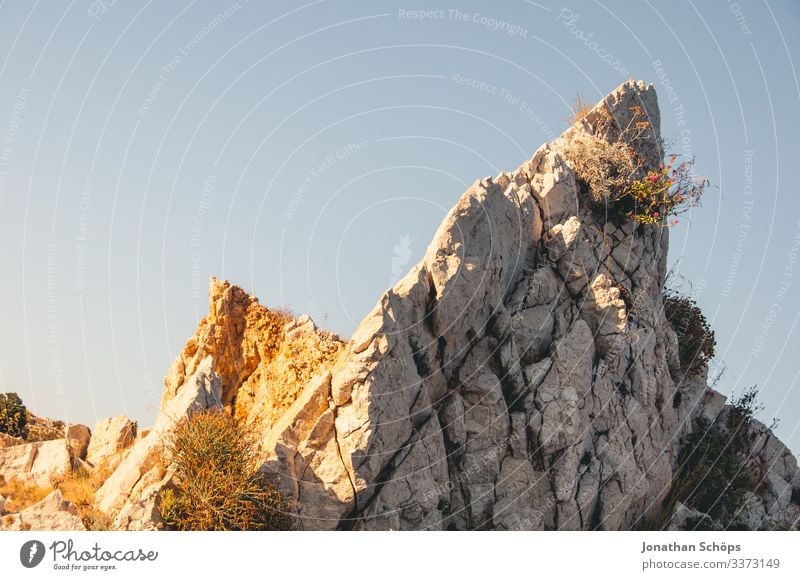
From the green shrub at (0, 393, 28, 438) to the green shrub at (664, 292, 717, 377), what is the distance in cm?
1997

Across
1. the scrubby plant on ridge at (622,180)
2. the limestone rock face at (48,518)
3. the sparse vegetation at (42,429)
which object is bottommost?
the limestone rock face at (48,518)

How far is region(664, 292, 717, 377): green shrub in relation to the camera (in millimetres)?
28172

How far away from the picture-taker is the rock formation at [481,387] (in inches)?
762

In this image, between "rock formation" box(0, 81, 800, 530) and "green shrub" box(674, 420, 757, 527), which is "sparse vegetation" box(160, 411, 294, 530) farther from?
"green shrub" box(674, 420, 757, 527)

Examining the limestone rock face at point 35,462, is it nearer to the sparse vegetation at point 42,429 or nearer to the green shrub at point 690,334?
the sparse vegetation at point 42,429

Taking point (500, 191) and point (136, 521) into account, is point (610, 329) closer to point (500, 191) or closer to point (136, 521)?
point (500, 191)

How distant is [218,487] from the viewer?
18109 millimetres

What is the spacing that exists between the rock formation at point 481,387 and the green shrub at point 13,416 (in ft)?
12.2

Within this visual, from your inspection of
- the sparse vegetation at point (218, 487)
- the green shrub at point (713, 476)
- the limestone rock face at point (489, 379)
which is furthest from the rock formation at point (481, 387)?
the green shrub at point (713, 476)

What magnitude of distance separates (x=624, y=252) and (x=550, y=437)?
6811mm

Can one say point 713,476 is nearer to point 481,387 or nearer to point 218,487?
point 481,387

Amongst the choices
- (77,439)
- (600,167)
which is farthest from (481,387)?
(77,439)

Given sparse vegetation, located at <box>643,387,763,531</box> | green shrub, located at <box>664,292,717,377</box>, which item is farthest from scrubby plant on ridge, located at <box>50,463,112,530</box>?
green shrub, located at <box>664,292,717,377</box>
